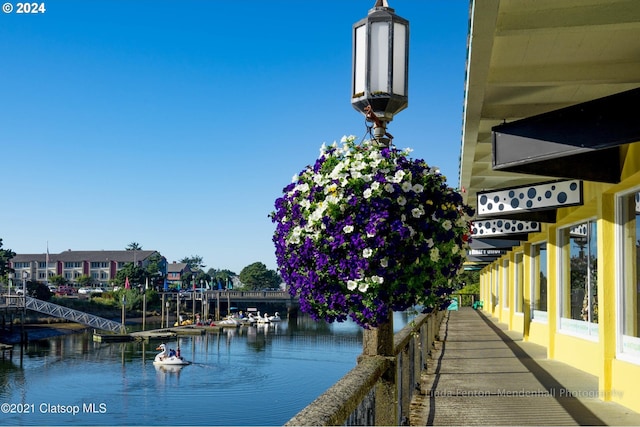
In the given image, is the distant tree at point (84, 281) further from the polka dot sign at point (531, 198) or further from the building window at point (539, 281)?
the polka dot sign at point (531, 198)

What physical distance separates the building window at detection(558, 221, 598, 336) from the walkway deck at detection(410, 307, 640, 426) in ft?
2.90

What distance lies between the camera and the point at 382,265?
421 cm

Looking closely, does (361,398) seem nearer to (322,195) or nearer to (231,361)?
(322,195)

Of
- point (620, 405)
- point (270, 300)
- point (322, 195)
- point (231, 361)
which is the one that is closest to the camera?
point (322, 195)

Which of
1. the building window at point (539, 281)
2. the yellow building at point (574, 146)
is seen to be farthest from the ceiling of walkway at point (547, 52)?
the building window at point (539, 281)

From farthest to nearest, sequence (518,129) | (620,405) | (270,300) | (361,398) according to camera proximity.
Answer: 1. (270,300)
2. (620,405)
3. (518,129)
4. (361,398)

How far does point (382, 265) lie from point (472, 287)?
198ft

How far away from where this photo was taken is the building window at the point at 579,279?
13.0 metres

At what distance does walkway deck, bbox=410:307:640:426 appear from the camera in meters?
7.94

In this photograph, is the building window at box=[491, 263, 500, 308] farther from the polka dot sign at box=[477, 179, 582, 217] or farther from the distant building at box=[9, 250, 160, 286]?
the distant building at box=[9, 250, 160, 286]

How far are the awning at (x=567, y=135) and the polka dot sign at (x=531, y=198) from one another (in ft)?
10.5

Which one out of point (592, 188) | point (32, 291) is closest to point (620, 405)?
Result: point (592, 188)

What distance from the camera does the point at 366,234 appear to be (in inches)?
166

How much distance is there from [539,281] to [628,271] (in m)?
9.09
